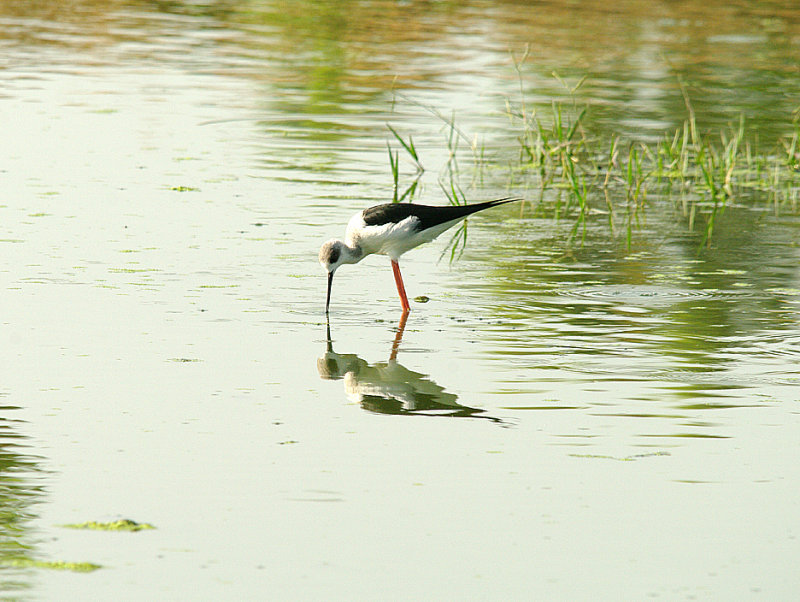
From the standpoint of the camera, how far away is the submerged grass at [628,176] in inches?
486

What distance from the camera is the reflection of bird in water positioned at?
6863 millimetres

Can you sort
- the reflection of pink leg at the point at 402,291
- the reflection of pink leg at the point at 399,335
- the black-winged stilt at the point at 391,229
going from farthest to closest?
the black-winged stilt at the point at 391,229
the reflection of pink leg at the point at 402,291
the reflection of pink leg at the point at 399,335

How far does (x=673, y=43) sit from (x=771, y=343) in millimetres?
17459

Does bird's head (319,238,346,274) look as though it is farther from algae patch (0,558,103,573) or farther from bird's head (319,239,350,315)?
algae patch (0,558,103,573)

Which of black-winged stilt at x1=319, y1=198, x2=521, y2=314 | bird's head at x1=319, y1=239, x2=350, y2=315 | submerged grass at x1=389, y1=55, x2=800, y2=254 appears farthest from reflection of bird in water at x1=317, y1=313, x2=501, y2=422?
submerged grass at x1=389, y1=55, x2=800, y2=254

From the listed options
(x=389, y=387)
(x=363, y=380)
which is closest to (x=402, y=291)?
(x=363, y=380)

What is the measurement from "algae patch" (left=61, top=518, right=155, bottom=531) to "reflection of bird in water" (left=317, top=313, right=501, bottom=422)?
182 centimetres

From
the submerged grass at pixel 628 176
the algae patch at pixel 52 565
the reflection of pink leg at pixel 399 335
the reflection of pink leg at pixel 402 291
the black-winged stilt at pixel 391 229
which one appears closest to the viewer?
the algae patch at pixel 52 565

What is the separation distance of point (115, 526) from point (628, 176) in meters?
8.28

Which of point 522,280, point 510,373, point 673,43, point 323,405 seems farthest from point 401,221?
point 673,43

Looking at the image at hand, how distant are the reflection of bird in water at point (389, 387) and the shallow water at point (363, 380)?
0.03m

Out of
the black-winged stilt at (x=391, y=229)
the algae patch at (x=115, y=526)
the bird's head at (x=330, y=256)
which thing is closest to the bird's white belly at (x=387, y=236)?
the black-winged stilt at (x=391, y=229)

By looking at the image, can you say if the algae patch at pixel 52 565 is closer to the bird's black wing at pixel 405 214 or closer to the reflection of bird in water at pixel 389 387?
the reflection of bird in water at pixel 389 387

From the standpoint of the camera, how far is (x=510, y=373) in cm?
752
